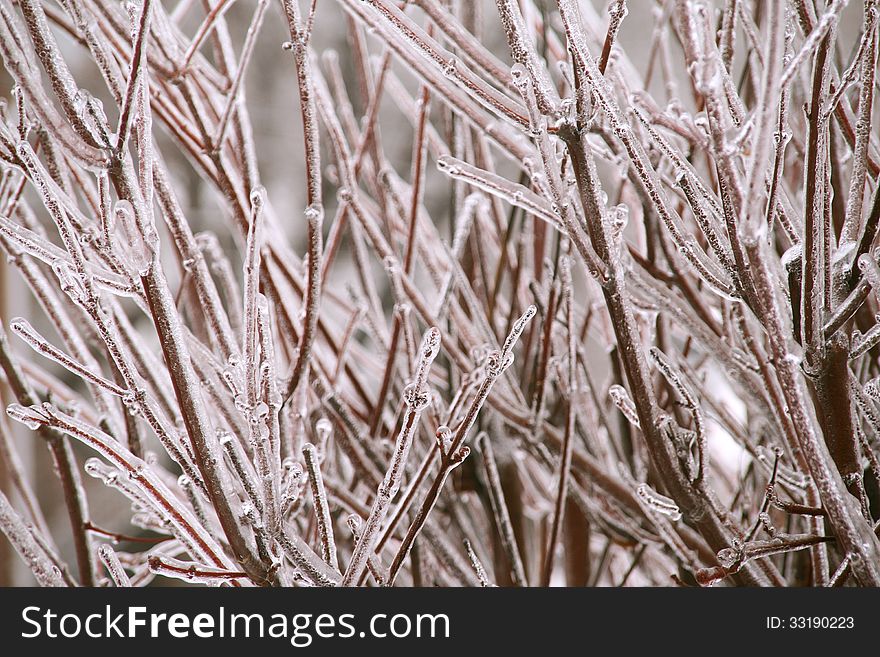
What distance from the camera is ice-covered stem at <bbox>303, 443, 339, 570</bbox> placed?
1.34ft

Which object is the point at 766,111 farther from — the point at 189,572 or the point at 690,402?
the point at 189,572

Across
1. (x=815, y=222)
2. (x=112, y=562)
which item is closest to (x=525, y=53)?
(x=815, y=222)

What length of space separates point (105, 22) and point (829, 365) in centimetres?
54

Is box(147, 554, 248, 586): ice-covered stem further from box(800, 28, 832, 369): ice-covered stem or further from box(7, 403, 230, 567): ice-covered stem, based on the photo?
box(800, 28, 832, 369): ice-covered stem

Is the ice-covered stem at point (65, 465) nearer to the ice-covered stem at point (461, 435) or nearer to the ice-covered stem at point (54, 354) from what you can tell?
the ice-covered stem at point (54, 354)

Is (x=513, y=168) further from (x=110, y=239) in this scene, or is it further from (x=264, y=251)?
(x=110, y=239)

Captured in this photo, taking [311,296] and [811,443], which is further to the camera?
[311,296]

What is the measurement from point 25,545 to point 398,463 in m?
0.29

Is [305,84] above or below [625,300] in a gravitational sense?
above

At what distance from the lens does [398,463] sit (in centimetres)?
40

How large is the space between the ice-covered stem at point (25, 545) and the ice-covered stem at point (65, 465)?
0.04 meters

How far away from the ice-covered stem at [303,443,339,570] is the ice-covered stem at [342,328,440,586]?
0.02 m

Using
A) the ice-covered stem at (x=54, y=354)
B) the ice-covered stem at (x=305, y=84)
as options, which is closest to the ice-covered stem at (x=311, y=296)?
the ice-covered stem at (x=305, y=84)
